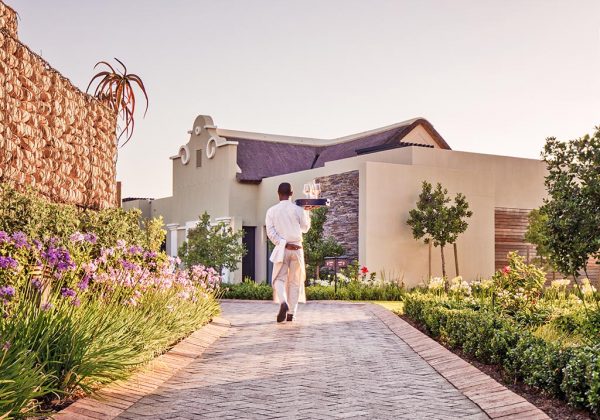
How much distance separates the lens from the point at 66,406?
5367mm

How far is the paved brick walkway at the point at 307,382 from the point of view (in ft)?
18.2

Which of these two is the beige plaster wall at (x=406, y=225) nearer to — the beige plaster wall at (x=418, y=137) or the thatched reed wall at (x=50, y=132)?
the beige plaster wall at (x=418, y=137)

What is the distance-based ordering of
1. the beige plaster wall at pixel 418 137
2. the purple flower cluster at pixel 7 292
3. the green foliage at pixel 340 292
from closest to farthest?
1. the purple flower cluster at pixel 7 292
2. the green foliage at pixel 340 292
3. the beige plaster wall at pixel 418 137

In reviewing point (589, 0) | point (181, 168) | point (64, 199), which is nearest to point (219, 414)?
point (64, 199)

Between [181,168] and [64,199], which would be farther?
[181,168]

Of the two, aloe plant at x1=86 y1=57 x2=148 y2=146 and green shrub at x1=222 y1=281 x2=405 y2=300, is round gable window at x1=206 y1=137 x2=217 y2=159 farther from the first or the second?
aloe plant at x1=86 y1=57 x2=148 y2=146

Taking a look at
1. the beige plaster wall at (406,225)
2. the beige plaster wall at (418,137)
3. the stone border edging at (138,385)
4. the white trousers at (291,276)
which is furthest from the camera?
the beige plaster wall at (418,137)

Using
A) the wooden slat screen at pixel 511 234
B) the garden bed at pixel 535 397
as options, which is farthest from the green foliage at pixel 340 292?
the garden bed at pixel 535 397

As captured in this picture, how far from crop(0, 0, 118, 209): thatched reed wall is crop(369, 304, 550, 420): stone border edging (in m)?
5.00

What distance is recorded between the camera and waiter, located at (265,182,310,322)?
1146 centimetres

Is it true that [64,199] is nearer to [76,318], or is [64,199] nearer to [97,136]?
[97,136]

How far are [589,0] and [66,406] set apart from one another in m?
11.5

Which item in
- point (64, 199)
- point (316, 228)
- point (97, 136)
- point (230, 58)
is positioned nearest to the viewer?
point (64, 199)

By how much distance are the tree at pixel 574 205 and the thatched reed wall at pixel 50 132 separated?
592 cm
